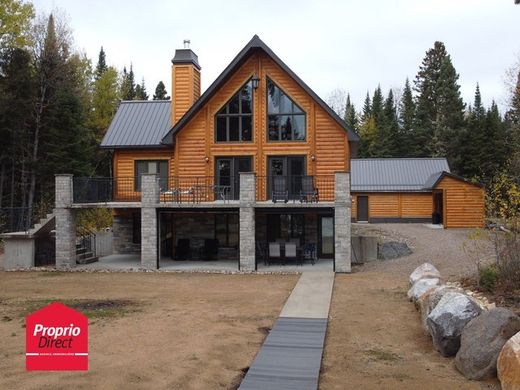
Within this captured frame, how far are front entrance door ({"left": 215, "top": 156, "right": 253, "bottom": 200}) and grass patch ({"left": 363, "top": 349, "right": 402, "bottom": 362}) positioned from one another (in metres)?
12.9

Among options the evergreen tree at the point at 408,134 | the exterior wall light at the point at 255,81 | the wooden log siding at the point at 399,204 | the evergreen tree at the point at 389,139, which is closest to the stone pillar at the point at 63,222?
the exterior wall light at the point at 255,81

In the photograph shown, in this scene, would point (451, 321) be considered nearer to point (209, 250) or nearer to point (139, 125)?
point (209, 250)

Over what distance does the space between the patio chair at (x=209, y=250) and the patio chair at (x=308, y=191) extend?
4492 millimetres

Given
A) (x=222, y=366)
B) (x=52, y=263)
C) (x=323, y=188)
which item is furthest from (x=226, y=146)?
(x=222, y=366)

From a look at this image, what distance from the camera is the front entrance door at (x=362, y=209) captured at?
1442 inches

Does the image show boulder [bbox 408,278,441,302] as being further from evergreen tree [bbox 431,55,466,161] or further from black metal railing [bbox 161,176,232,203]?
evergreen tree [bbox 431,55,466,161]

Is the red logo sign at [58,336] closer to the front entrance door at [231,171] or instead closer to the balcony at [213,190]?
the balcony at [213,190]

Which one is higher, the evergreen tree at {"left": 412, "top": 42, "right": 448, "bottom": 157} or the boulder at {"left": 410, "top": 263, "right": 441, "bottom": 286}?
the evergreen tree at {"left": 412, "top": 42, "right": 448, "bottom": 157}

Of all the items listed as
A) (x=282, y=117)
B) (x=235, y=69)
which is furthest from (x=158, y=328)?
(x=235, y=69)

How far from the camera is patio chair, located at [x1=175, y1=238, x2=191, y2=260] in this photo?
70.0 ft

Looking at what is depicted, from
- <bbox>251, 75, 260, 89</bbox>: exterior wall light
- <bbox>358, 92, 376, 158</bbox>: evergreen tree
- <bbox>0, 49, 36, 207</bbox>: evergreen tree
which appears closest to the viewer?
<bbox>251, 75, 260, 89</bbox>: exterior wall light

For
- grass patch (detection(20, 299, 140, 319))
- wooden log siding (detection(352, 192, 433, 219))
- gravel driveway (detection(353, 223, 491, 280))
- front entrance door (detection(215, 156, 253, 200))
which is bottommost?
grass patch (detection(20, 299, 140, 319))

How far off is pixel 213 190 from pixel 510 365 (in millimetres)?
15704

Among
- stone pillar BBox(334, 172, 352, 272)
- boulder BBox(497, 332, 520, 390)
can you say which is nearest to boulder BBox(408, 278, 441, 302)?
boulder BBox(497, 332, 520, 390)
